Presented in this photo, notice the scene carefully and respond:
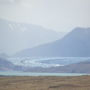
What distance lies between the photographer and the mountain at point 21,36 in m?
6.83

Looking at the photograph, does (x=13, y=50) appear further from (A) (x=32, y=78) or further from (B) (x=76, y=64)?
(B) (x=76, y=64)

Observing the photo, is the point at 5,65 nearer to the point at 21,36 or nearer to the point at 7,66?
the point at 7,66

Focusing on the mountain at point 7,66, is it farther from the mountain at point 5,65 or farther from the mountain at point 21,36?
the mountain at point 21,36

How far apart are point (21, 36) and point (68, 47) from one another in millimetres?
1457

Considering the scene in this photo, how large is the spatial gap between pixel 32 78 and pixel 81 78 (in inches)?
56.8

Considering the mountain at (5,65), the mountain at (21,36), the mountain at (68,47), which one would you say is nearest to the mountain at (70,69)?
the mountain at (68,47)

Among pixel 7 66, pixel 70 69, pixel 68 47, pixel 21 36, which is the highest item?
pixel 21 36

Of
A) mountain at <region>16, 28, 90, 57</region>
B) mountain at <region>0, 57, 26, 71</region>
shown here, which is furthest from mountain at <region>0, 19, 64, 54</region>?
mountain at <region>0, 57, 26, 71</region>

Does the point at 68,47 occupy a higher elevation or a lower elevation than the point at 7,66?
higher

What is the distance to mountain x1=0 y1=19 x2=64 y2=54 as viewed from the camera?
6.83 metres

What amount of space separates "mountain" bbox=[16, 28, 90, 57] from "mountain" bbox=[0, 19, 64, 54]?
155mm

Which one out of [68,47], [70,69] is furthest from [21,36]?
[70,69]

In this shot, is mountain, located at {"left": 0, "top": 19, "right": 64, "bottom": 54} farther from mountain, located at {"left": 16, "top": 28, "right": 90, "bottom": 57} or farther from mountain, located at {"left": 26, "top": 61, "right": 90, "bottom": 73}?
mountain, located at {"left": 26, "top": 61, "right": 90, "bottom": 73}

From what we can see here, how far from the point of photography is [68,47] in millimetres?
6934
